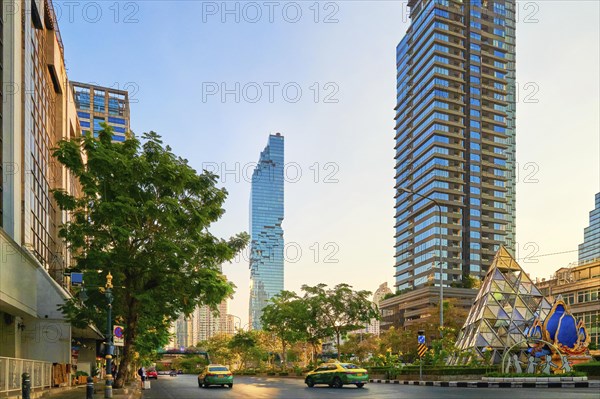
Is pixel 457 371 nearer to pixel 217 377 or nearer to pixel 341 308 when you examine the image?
pixel 217 377

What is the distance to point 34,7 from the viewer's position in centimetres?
3347

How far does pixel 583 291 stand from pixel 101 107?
3944 inches

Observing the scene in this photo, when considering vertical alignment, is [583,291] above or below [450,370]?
above

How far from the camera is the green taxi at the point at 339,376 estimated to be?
30.9m

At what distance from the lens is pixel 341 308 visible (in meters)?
56.0

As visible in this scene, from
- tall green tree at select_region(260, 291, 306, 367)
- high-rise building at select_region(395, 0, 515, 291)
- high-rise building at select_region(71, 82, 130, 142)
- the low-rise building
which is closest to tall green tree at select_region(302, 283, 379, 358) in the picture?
tall green tree at select_region(260, 291, 306, 367)

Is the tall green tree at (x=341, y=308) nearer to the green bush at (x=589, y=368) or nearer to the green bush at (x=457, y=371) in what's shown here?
the green bush at (x=457, y=371)

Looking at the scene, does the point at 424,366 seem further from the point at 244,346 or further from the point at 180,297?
the point at 244,346

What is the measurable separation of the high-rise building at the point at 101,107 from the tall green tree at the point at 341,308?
78.5m

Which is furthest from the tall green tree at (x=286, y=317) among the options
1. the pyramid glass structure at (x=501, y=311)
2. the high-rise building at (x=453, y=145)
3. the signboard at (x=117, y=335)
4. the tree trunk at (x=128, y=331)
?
the high-rise building at (x=453, y=145)

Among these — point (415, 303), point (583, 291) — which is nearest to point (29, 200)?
point (583, 291)

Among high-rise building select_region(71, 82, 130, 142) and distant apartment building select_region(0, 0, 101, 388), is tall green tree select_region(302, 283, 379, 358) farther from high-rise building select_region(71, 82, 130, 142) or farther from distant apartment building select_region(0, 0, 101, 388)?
high-rise building select_region(71, 82, 130, 142)

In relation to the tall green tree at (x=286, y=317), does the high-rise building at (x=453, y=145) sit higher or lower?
higher

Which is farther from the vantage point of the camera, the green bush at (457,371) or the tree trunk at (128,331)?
the green bush at (457,371)
